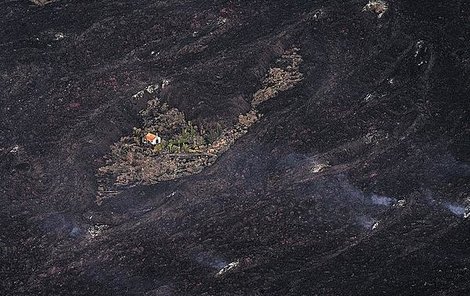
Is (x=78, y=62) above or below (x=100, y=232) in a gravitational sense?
above

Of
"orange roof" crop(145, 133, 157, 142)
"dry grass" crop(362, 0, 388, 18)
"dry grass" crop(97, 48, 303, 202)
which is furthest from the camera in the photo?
"dry grass" crop(362, 0, 388, 18)

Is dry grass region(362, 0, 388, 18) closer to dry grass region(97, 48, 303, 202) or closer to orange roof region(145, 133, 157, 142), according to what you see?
dry grass region(97, 48, 303, 202)

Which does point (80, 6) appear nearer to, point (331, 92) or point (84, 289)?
point (331, 92)

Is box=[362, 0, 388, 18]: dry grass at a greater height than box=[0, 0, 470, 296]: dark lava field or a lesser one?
greater

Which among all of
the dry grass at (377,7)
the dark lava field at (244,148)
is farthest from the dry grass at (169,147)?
the dry grass at (377,7)

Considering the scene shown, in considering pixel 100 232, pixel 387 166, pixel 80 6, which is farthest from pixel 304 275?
pixel 80 6

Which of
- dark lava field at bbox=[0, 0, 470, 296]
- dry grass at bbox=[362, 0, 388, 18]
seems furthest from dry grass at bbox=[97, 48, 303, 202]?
dry grass at bbox=[362, 0, 388, 18]

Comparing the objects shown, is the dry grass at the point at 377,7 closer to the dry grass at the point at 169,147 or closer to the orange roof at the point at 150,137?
the dry grass at the point at 169,147

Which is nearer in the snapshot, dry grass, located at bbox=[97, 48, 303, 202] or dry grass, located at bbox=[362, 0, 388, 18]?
dry grass, located at bbox=[97, 48, 303, 202]
